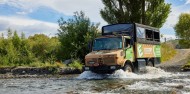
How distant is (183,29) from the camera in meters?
91.1

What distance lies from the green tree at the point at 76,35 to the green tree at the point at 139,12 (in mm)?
5780

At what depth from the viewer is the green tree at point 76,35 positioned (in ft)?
101

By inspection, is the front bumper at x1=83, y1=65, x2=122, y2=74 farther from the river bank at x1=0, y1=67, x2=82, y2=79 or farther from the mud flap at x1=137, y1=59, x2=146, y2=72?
the river bank at x1=0, y1=67, x2=82, y2=79

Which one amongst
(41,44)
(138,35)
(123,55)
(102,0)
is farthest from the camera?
(41,44)

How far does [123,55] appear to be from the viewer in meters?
20.7

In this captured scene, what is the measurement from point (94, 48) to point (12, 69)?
8.18m

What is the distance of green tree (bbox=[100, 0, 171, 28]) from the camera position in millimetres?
36094

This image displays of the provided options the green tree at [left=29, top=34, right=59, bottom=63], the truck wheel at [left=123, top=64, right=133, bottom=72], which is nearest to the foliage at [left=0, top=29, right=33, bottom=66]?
the green tree at [left=29, top=34, right=59, bottom=63]

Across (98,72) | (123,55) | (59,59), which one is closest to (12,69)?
(59,59)

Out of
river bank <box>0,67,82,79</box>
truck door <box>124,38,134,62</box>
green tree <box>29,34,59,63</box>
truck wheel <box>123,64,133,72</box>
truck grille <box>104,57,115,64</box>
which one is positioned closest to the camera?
truck grille <box>104,57,115,64</box>

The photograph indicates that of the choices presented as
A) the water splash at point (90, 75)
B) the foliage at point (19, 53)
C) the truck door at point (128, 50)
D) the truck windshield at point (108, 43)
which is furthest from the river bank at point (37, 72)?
the truck door at point (128, 50)

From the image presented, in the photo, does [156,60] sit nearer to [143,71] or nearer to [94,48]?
Answer: [143,71]

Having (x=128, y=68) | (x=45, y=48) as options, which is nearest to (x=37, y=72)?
(x=128, y=68)

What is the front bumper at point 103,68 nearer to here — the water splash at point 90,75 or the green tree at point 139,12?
the water splash at point 90,75
